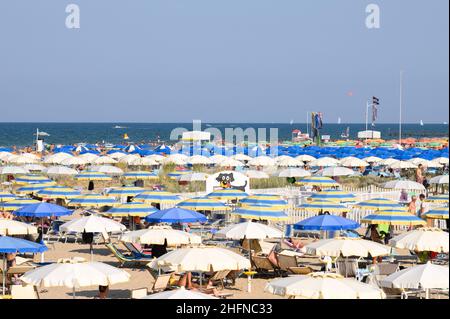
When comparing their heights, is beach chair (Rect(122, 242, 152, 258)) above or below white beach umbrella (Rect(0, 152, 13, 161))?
below

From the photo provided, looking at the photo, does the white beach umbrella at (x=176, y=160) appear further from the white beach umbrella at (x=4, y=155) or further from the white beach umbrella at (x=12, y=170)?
the white beach umbrella at (x=12, y=170)

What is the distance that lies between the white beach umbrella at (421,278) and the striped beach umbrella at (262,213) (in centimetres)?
674

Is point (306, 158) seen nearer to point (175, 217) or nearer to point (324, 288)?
point (175, 217)

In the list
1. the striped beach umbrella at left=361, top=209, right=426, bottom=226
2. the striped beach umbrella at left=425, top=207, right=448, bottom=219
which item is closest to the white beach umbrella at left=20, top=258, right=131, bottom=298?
the striped beach umbrella at left=361, top=209, right=426, bottom=226

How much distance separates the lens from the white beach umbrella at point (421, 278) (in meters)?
10.4

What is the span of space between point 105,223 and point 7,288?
2.81 m

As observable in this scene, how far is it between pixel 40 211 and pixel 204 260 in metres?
7.08

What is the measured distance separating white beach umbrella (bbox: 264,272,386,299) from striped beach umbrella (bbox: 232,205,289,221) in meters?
7.55

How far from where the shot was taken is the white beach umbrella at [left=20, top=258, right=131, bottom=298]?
10.4 m

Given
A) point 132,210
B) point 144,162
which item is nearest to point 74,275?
point 132,210

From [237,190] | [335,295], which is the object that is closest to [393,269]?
[335,295]

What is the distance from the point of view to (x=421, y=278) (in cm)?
1047

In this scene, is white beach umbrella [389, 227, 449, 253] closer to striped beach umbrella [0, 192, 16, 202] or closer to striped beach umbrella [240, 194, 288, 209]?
striped beach umbrella [240, 194, 288, 209]
